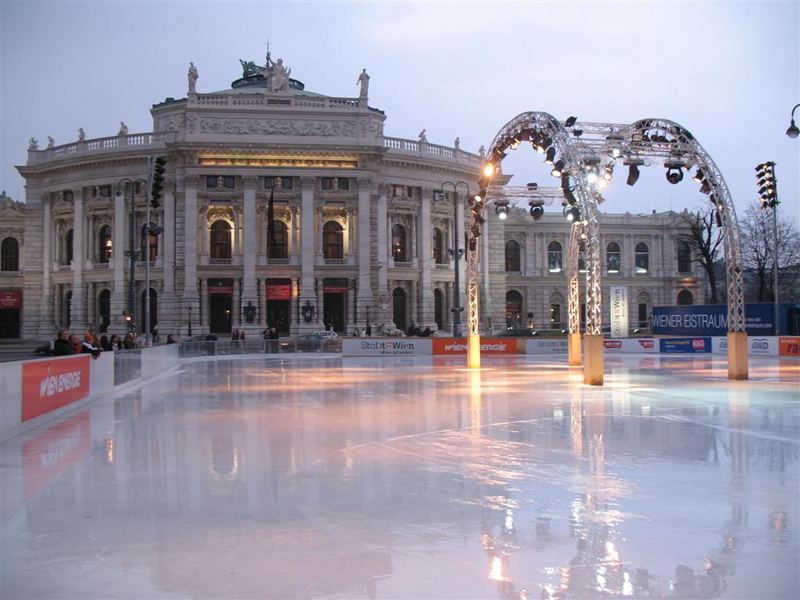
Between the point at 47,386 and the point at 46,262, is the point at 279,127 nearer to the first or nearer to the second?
the point at 46,262

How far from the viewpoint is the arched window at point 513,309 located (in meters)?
85.7

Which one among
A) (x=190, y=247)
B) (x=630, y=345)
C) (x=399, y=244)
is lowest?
(x=630, y=345)

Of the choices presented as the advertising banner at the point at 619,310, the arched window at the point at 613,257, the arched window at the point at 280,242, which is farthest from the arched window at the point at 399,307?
the arched window at the point at 613,257

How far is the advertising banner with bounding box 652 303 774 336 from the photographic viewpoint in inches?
2216

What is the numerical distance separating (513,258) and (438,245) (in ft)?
43.3

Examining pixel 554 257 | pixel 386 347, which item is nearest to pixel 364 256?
pixel 386 347

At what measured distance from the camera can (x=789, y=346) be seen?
157 feet

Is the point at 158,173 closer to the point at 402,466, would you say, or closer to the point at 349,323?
the point at 402,466

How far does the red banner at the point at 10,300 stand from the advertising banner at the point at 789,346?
65129 millimetres

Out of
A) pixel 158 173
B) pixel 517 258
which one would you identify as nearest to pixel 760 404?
pixel 158 173

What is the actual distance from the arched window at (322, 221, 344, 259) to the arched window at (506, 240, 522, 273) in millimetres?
22305

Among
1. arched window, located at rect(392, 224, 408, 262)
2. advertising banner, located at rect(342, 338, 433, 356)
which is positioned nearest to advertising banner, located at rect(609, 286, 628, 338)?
advertising banner, located at rect(342, 338, 433, 356)

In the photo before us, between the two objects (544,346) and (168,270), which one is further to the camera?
(168,270)

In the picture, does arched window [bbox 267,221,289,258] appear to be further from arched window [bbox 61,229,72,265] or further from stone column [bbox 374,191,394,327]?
arched window [bbox 61,229,72,265]
